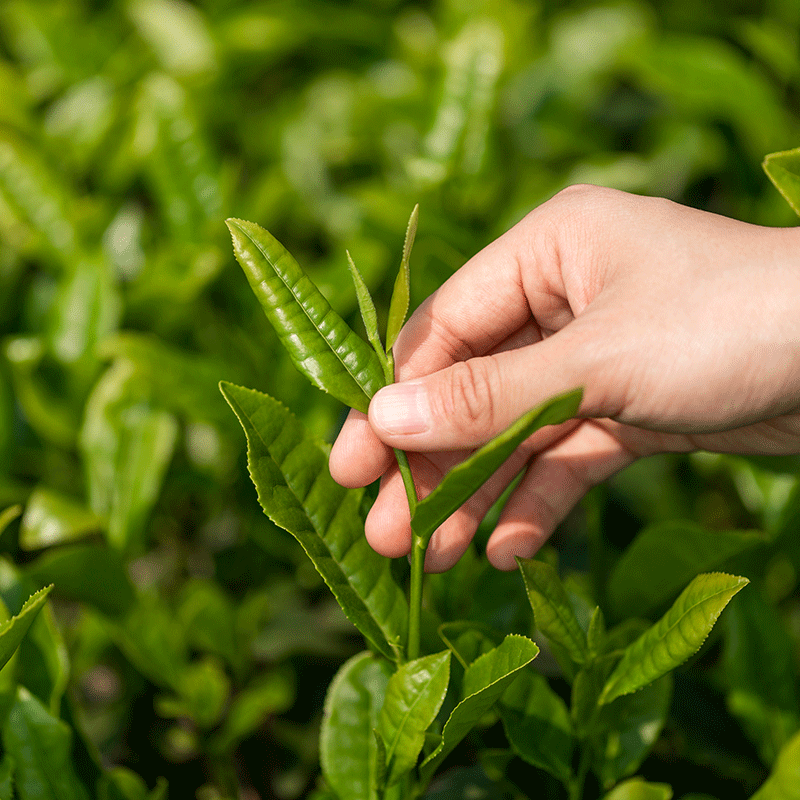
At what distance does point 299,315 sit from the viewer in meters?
0.78

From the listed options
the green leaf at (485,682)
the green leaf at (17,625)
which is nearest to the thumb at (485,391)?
the green leaf at (485,682)

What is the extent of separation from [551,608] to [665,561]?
0.97ft

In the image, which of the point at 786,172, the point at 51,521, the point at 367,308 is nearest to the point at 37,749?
the point at 51,521

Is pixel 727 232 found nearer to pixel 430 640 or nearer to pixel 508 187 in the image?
pixel 430 640

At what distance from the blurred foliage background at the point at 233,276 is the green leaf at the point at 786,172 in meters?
0.45

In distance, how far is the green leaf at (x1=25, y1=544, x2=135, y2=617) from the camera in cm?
104

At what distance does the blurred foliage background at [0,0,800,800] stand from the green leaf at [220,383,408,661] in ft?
0.79

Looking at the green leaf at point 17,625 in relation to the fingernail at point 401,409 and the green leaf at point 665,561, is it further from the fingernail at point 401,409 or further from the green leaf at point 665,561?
the green leaf at point 665,561

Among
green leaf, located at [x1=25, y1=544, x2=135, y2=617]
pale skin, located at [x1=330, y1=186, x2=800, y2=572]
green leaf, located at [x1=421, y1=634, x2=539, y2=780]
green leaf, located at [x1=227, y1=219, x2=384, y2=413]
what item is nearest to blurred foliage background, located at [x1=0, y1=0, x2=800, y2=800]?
green leaf, located at [x1=25, y1=544, x2=135, y2=617]

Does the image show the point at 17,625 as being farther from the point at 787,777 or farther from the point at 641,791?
the point at 787,777

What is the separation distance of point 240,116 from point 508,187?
2.30ft

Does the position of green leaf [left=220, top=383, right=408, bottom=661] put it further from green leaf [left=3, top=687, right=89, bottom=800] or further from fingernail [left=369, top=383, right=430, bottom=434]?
green leaf [left=3, top=687, right=89, bottom=800]

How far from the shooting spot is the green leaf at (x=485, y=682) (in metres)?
0.73

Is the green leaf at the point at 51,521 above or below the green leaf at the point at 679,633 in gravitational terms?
above
